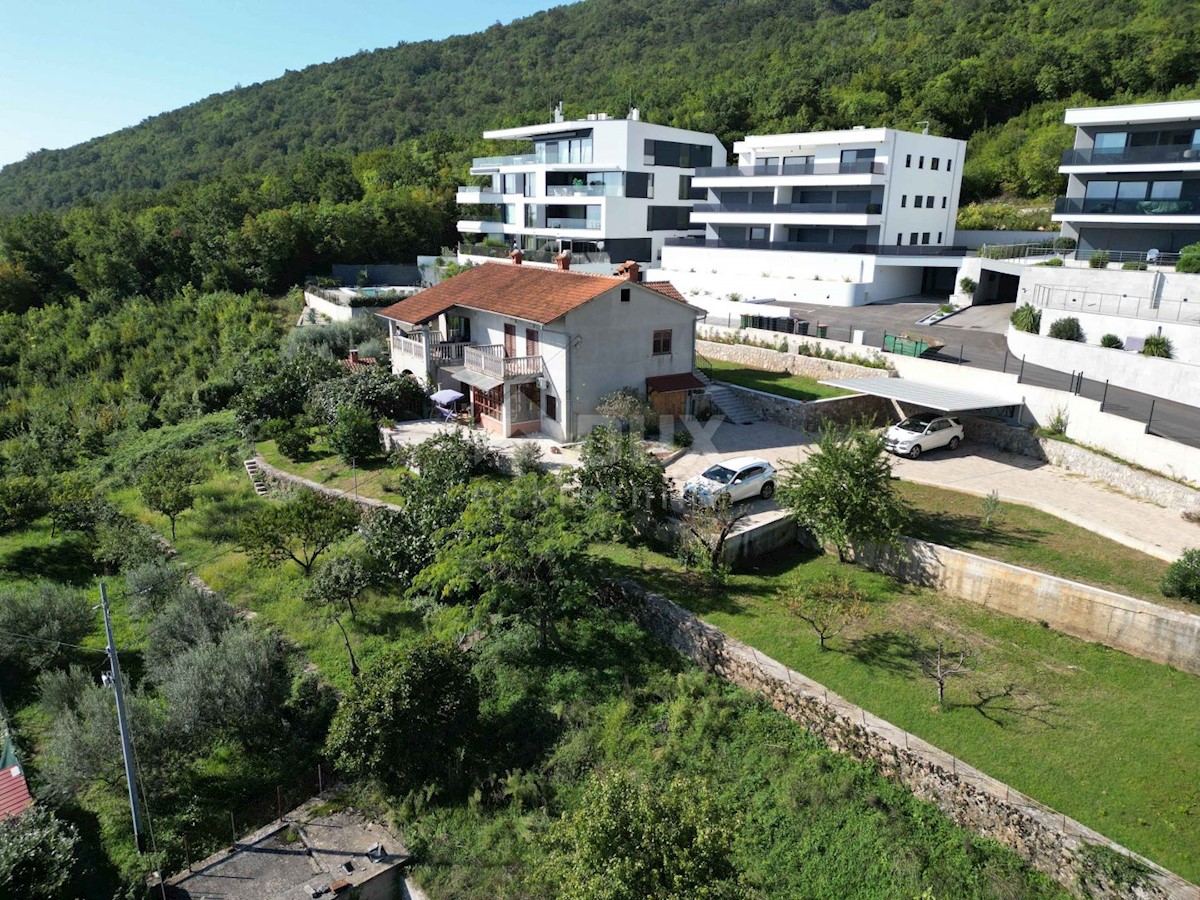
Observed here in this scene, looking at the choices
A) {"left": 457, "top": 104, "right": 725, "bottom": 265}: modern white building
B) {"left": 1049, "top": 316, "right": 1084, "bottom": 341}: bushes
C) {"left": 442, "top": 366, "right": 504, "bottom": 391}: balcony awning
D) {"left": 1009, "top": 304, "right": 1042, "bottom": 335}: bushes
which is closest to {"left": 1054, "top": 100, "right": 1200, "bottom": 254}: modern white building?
{"left": 1009, "top": 304, "right": 1042, "bottom": 335}: bushes

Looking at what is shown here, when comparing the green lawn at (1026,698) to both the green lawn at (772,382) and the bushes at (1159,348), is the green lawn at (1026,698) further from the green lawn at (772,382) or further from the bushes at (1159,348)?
the bushes at (1159,348)

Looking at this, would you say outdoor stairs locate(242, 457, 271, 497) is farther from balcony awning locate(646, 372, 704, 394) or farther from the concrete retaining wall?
the concrete retaining wall

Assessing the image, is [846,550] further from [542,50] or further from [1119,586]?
[542,50]

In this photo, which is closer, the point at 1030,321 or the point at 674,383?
the point at 674,383

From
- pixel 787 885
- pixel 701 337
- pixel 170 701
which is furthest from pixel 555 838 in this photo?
pixel 701 337

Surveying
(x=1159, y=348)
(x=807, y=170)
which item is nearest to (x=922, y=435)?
(x=1159, y=348)

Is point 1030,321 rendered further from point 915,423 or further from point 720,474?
point 720,474

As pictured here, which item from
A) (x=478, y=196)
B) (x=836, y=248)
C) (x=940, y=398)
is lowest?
(x=940, y=398)
